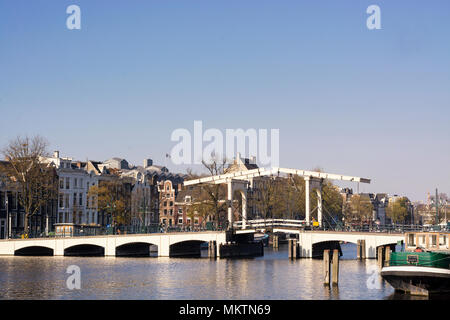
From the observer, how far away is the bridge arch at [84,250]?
226ft

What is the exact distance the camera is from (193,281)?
39469 mm

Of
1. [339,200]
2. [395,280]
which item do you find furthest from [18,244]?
[339,200]

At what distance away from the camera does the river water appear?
110 ft

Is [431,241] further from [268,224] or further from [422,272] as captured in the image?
[268,224]

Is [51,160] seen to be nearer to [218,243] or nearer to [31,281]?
[218,243]

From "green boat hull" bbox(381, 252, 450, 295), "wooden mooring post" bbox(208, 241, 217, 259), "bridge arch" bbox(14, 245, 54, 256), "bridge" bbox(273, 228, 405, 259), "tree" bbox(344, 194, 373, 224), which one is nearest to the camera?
"green boat hull" bbox(381, 252, 450, 295)

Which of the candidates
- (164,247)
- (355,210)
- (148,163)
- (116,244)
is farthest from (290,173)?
(148,163)

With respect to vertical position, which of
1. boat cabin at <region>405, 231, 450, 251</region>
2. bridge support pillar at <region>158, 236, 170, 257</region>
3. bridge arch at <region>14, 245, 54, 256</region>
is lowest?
bridge arch at <region>14, 245, 54, 256</region>

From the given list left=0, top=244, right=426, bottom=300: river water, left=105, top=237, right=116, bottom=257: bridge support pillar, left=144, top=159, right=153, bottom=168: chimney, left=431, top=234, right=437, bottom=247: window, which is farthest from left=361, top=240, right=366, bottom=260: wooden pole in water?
left=144, top=159, right=153, bottom=168: chimney

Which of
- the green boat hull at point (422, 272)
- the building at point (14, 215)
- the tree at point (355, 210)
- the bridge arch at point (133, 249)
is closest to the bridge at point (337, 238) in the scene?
the bridge arch at point (133, 249)

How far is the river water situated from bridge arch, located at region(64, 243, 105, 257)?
13.8 m

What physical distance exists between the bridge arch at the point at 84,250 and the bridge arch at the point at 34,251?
2.04 meters

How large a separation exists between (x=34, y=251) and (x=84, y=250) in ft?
17.0

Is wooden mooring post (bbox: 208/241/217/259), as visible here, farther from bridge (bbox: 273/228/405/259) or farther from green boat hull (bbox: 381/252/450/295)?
green boat hull (bbox: 381/252/450/295)
